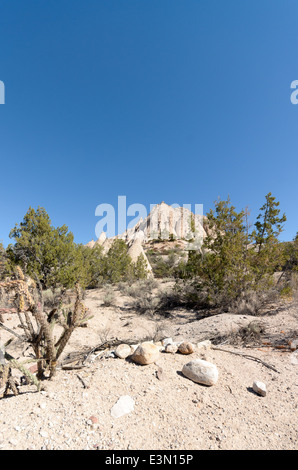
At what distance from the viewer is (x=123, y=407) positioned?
1644mm

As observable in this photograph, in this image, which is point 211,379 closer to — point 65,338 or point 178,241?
point 65,338

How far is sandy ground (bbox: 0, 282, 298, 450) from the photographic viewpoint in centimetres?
136

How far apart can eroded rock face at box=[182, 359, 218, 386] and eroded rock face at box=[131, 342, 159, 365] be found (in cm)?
36

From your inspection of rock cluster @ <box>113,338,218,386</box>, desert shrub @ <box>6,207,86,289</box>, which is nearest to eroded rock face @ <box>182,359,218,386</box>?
rock cluster @ <box>113,338,218,386</box>

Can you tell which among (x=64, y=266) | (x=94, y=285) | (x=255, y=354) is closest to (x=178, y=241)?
(x=94, y=285)

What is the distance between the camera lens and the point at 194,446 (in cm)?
142

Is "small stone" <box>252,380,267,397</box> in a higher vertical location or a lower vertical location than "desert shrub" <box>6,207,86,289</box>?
lower

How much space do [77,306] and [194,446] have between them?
1378mm

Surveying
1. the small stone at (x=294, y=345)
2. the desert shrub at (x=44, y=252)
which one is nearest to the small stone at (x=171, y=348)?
the small stone at (x=294, y=345)

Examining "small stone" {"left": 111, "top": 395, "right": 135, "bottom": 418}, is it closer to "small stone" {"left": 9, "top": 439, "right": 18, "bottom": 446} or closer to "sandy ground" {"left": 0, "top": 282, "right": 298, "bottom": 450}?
"sandy ground" {"left": 0, "top": 282, "right": 298, "bottom": 450}

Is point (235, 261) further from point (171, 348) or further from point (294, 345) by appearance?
point (171, 348)

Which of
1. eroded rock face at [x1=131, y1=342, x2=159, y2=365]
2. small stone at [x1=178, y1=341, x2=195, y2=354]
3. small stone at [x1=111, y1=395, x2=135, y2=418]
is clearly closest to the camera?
small stone at [x1=111, y1=395, x2=135, y2=418]

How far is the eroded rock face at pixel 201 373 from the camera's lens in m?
2.06

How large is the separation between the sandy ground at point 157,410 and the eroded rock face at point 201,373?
5 centimetres
